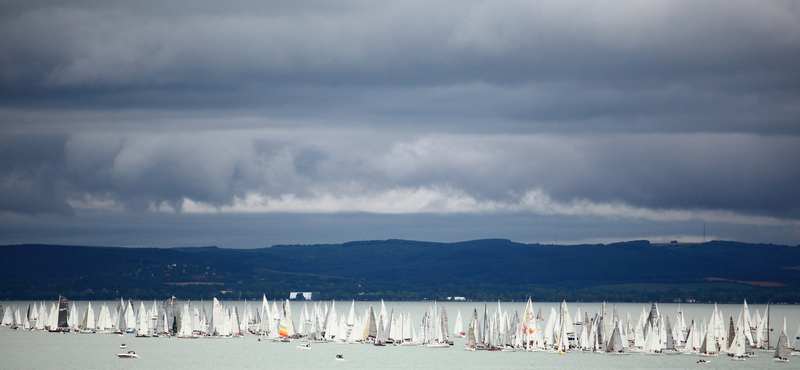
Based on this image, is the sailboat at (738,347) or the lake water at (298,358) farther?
the sailboat at (738,347)

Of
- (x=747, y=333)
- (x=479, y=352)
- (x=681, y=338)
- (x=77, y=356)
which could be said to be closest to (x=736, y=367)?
(x=747, y=333)

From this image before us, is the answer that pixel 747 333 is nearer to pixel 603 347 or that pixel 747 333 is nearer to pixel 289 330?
pixel 603 347

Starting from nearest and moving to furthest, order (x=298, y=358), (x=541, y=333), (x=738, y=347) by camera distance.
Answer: (x=738, y=347) < (x=298, y=358) < (x=541, y=333)

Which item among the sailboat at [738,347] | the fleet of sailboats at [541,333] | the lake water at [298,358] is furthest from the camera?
the fleet of sailboats at [541,333]

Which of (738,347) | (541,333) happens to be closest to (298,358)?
(541,333)

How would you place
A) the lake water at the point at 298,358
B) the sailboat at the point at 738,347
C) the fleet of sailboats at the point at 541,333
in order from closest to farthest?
the lake water at the point at 298,358
the sailboat at the point at 738,347
the fleet of sailboats at the point at 541,333

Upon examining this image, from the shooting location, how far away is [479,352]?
523 feet

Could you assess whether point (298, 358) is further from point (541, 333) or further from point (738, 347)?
point (738, 347)

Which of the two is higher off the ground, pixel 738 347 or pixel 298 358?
pixel 738 347

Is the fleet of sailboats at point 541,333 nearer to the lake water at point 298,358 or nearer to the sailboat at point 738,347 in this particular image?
the sailboat at point 738,347

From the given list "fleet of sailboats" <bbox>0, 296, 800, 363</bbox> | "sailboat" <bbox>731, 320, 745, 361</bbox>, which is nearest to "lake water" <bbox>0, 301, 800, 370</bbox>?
"sailboat" <bbox>731, 320, 745, 361</bbox>

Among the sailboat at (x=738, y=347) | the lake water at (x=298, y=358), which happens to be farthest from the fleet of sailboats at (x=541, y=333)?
the lake water at (x=298, y=358)

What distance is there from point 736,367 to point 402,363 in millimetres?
46089

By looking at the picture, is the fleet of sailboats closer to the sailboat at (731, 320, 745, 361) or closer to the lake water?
the sailboat at (731, 320, 745, 361)
